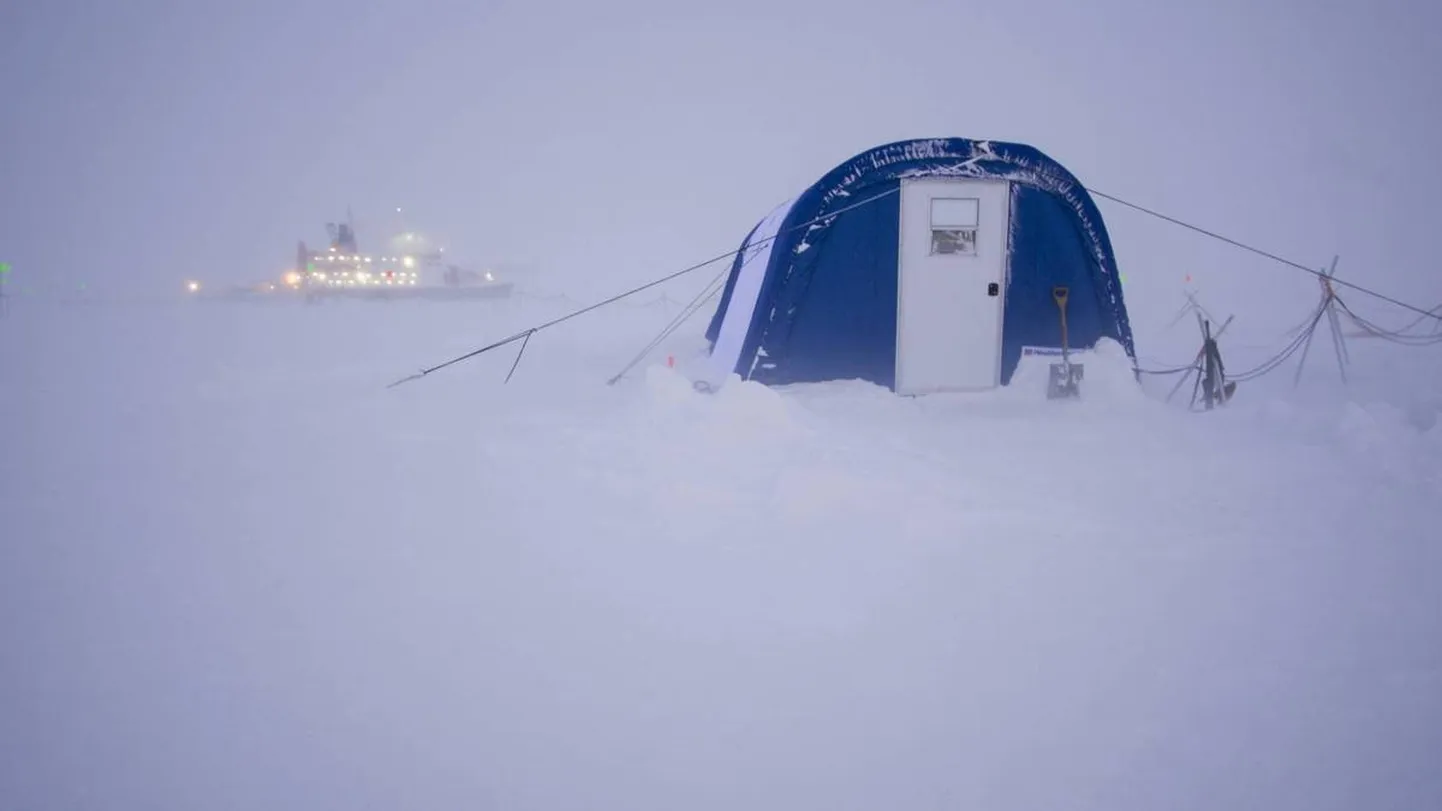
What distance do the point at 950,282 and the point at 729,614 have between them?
642 cm

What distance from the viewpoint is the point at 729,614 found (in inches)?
122

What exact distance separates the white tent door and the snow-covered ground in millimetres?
1758

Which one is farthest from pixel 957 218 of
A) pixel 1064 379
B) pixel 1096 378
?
pixel 1096 378

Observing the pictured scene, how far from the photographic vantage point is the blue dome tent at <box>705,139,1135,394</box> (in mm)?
7879

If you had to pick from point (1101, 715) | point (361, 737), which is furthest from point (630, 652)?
point (1101, 715)

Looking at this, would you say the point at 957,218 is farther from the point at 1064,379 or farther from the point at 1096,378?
the point at 1096,378

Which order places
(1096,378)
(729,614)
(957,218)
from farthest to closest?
1. (957,218)
2. (1096,378)
3. (729,614)

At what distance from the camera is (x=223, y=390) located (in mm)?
8773

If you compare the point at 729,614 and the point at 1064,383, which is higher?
the point at 1064,383

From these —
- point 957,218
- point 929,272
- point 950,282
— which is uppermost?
point 957,218

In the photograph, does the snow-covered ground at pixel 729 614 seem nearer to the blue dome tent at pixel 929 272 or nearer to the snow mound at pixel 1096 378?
the snow mound at pixel 1096 378

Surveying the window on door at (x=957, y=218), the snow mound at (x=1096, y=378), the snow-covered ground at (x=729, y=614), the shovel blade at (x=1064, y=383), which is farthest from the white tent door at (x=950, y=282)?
the snow-covered ground at (x=729, y=614)

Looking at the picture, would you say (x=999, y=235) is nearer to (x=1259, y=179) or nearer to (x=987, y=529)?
(x=987, y=529)

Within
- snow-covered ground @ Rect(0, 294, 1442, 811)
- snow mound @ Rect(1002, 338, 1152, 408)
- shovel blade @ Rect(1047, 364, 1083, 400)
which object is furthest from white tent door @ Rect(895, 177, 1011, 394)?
snow-covered ground @ Rect(0, 294, 1442, 811)
